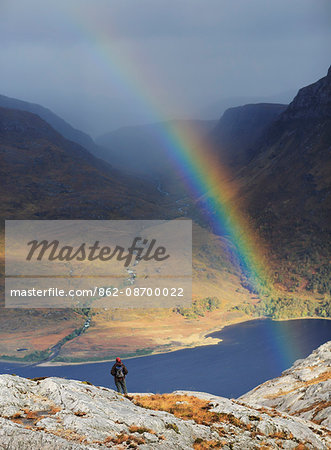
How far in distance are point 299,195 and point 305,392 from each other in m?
135

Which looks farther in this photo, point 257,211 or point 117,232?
point 257,211

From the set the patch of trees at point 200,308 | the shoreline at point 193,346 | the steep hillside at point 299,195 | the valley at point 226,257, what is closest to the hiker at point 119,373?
the shoreline at point 193,346

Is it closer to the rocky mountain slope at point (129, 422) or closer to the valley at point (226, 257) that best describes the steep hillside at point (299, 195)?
the valley at point (226, 257)

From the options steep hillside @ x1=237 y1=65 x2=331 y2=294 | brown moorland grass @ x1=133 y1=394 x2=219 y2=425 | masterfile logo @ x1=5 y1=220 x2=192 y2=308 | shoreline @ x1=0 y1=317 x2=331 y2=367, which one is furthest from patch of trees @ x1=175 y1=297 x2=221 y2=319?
brown moorland grass @ x1=133 y1=394 x2=219 y2=425

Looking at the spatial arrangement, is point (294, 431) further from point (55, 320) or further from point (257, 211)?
point (257, 211)

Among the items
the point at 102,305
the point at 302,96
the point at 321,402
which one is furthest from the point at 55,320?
the point at 302,96

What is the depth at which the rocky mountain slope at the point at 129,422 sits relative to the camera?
1487cm

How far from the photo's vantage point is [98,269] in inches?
4555

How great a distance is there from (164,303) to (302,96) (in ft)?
413

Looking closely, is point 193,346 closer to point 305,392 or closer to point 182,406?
point 305,392

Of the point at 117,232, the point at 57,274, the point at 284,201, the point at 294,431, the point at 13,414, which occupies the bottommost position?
the point at 294,431

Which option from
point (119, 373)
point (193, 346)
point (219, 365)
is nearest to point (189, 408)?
point (119, 373)

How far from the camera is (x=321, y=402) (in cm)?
2841

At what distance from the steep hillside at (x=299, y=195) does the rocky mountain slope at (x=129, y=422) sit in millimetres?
106667
